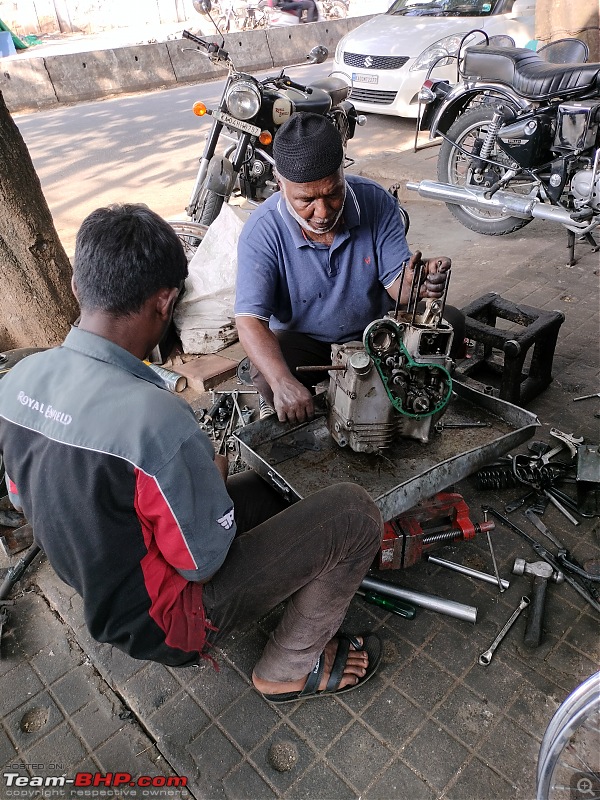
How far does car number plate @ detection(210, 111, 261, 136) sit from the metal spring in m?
3.08

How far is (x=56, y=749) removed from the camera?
1755mm

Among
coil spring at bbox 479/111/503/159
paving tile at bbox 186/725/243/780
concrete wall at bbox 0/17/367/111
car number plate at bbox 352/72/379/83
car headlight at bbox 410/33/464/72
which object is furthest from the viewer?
concrete wall at bbox 0/17/367/111

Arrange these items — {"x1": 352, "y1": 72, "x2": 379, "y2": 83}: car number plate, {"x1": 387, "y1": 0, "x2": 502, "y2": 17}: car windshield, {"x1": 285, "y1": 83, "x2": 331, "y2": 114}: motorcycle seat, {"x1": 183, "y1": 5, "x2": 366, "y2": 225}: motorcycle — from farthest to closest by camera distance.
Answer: {"x1": 352, "y1": 72, "x2": 379, "y2": 83}: car number plate < {"x1": 387, "y1": 0, "x2": 502, "y2": 17}: car windshield < {"x1": 285, "y1": 83, "x2": 331, "y2": 114}: motorcycle seat < {"x1": 183, "y1": 5, "x2": 366, "y2": 225}: motorcycle

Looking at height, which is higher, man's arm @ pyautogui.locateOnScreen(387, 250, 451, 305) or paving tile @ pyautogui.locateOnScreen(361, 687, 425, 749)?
man's arm @ pyautogui.locateOnScreen(387, 250, 451, 305)

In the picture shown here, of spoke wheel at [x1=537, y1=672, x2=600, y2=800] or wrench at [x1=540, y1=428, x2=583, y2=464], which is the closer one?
spoke wheel at [x1=537, y1=672, x2=600, y2=800]

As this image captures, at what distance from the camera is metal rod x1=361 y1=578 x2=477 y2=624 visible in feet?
6.59

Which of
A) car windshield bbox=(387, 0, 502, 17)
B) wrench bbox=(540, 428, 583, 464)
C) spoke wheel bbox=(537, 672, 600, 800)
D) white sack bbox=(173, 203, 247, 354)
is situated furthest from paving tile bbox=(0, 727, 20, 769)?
car windshield bbox=(387, 0, 502, 17)

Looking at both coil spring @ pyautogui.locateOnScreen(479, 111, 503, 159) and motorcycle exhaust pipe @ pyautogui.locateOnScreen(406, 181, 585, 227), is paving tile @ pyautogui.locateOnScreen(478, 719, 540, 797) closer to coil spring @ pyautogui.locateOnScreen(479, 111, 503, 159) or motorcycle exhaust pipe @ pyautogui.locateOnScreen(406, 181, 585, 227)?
motorcycle exhaust pipe @ pyautogui.locateOnScreen(406, 181, 585, 227)

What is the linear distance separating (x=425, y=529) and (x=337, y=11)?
72.3 feet

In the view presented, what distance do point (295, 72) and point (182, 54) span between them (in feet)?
9.11

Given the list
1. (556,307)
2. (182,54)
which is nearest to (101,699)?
(556,307)

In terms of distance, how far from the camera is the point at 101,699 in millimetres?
1889

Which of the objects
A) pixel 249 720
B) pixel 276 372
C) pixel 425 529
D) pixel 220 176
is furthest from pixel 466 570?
pixel 220 176

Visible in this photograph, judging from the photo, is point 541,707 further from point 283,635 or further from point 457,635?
point 283,635
